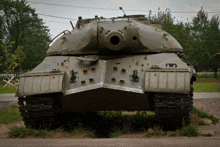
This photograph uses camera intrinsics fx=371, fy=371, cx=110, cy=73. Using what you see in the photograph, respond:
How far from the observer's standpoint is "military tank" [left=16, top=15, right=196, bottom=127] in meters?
7.14

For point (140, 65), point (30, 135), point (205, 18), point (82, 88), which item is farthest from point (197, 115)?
point (205, 18)

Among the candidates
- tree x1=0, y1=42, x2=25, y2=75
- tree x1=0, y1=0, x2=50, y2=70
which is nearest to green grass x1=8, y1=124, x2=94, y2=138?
tree x1=0, y1=42, x2=25, y2=75

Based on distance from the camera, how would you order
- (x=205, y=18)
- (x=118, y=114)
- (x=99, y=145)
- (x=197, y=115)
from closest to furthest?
(x=99, y=145)
(x=197, y=115)
(x=118, y=114)
(x=205, y=18)

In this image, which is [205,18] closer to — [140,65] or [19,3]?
[19,3]

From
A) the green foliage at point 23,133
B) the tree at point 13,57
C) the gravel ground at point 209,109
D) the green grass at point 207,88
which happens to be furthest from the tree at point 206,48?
the green foliage at point 23,133

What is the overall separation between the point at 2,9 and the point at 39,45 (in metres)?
5.54

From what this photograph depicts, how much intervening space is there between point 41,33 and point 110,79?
39.8 meters

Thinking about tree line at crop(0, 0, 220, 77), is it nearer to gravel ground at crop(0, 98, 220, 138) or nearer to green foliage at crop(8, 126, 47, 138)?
gravel ground at crop(0, 98, 220, 138)

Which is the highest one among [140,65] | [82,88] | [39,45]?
[39,45]

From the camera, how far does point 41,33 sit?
4591cm

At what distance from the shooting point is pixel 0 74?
40.8 m

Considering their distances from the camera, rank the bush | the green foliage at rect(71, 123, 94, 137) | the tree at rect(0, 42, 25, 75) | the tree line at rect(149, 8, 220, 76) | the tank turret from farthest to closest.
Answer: the tree line at rect(149, 8, 220, 76) < the tree at rect(0, 42, 25, 75) < the tank turret < the green foliage at rect(71, 123, 94, 137) < the bush

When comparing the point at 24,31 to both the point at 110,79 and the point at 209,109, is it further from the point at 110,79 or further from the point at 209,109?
the point at 110,79

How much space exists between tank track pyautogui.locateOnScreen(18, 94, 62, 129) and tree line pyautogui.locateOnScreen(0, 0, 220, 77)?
2661 centimetres
